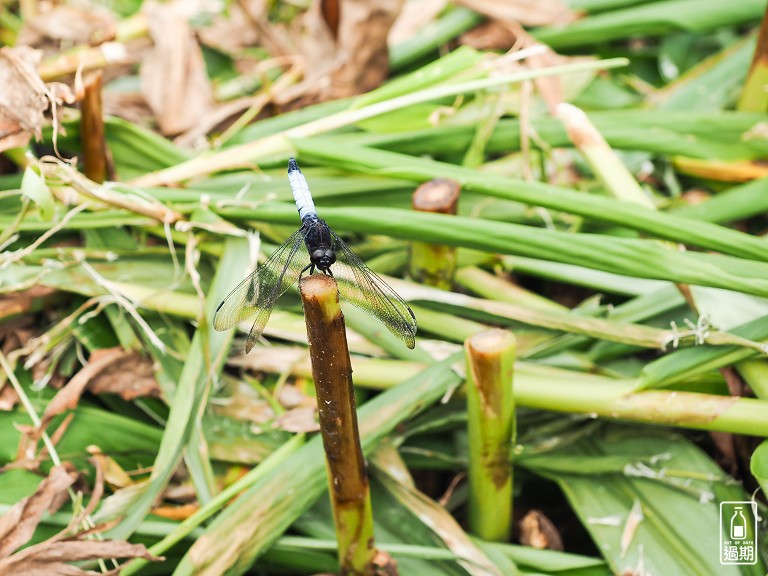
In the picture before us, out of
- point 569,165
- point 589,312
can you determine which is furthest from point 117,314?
point 569,165

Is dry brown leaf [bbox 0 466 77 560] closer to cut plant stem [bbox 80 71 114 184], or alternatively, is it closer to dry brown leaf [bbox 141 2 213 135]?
cut plant stem [bbox 80 71 114 184]

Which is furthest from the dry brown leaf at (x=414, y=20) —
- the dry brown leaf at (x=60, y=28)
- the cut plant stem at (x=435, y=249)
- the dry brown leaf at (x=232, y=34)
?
the cut plant stem at (x=435, y=249)

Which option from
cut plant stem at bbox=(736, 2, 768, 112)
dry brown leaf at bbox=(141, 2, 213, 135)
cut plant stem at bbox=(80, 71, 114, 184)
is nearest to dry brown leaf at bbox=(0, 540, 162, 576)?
cut plant stem at bbox=(80, 71, 114, 184)

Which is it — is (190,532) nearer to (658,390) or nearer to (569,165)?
(658,390)

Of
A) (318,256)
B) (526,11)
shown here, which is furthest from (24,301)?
(526,11)

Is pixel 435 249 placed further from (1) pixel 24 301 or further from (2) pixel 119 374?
(1) pixel 24 301

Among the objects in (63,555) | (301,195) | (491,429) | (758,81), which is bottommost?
(63,555)
